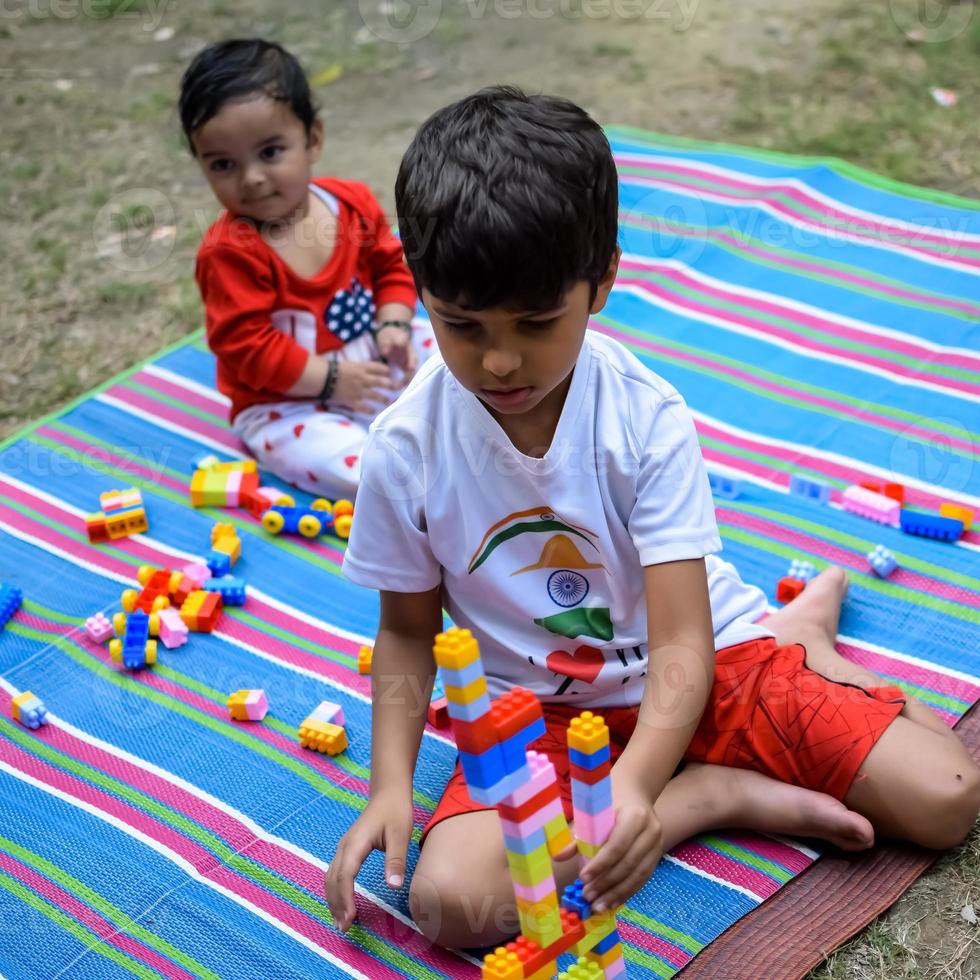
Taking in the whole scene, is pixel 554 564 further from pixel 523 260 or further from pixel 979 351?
pixel 979 351

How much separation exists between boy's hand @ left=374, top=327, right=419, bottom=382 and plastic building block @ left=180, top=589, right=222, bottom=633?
28.1 inches

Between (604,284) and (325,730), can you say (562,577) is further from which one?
(325,730)

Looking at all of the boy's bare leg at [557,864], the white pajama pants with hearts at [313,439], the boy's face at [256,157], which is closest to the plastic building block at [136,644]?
the white pajama pants with hearts at [313,439]

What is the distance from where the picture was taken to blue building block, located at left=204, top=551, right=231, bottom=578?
91.4 inches

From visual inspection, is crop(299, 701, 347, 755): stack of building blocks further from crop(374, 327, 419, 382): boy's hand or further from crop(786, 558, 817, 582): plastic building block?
crop(374, 327, 419, 382): boy's hand

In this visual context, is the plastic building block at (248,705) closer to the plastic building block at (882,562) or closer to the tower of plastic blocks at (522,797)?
the tower of plastic blocks at (522,797)

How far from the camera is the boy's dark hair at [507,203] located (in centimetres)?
128

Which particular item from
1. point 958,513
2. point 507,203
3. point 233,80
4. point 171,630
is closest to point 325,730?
point 171,630

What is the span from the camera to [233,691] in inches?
82.1

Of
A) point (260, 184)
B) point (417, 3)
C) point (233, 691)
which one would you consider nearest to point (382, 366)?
point (260, 184)

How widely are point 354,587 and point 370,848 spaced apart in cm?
79

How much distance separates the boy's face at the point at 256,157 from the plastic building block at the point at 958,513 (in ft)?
4.61

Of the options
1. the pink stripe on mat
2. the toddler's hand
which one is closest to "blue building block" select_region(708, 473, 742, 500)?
the toddler's hand

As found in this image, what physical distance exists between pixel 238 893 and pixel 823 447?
56.0 inches
